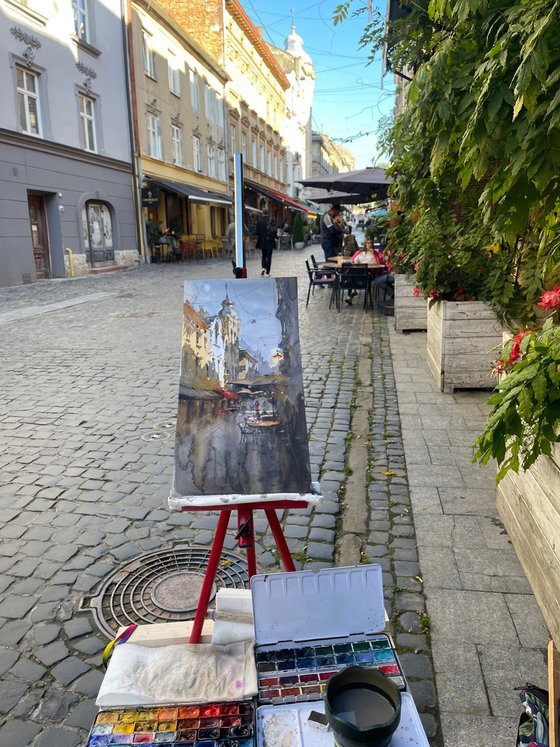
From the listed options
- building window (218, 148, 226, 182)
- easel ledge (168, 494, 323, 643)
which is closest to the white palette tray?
easel ledge (168, 494, 323, 643)

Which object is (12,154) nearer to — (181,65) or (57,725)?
(181,65)

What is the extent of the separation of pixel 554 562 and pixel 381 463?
6.84ft

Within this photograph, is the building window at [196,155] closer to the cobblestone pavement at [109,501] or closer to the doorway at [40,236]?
the doorway at [40,236]

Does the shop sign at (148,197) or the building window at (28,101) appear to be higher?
the building window at (28,101)

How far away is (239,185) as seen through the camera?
252cm

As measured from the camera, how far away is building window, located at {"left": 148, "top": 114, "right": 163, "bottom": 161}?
24.0m

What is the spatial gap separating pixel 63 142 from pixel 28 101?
159cm

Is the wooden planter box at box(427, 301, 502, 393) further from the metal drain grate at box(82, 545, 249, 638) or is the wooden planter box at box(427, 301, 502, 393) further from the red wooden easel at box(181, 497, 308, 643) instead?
the red wooden easel at box(181, 497, 308, 643)

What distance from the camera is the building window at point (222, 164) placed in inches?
1321

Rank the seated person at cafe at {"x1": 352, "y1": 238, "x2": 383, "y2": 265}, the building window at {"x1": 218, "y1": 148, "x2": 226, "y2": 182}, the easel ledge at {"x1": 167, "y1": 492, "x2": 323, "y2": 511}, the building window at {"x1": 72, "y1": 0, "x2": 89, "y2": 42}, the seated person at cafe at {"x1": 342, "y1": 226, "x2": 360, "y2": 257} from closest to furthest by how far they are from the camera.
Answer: the easel ledge at {"x1": 167, "y1": 492, "x2": 323, "y2": 511}
the seated person at cafe at {"x1": 352, "y1": 238, "x2": 383, "y2": 265}
the seated person at cafe at {"x1": 342, "y1": 226, "x2": 360, "y2": 257}
the building window at {"x1": 72, "y1": 0, "x2": 89, "y2": 42}
the building window at {"x1": 218, "y1": 148, "x2": 226, "y2": 182}

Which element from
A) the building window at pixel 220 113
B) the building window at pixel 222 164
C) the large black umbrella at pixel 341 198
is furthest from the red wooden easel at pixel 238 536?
the building window at pixel 220 113

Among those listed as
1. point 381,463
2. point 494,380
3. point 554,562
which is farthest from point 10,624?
point 494,380

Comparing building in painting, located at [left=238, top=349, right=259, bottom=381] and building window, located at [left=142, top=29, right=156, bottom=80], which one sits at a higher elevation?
building window, located at [left=142, top=29, right=156, bottom=80]

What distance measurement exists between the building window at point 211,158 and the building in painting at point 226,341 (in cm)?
3123
